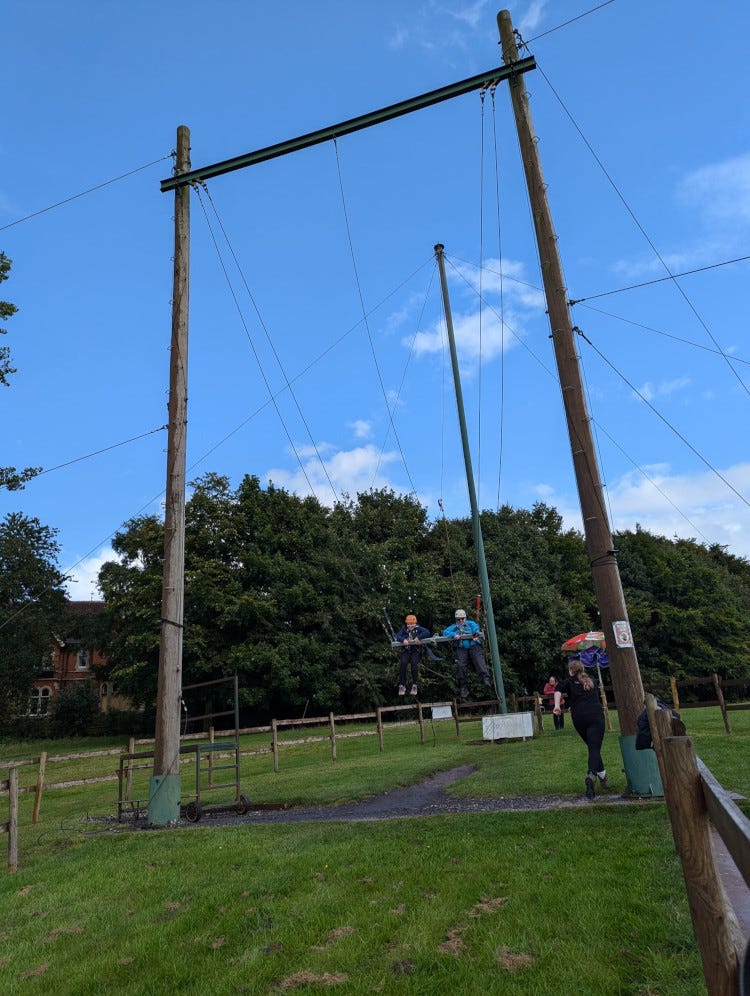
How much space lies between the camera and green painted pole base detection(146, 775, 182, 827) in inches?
416

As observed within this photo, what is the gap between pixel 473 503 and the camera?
1752cm

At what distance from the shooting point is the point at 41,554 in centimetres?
4862

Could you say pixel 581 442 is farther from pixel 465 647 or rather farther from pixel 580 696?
pixel 465 647

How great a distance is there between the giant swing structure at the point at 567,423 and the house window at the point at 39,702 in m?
48.3

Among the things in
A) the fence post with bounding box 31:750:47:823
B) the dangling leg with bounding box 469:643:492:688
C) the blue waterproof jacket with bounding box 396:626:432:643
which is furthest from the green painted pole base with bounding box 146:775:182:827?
the dangling leg with bounding box 469:643:492:688

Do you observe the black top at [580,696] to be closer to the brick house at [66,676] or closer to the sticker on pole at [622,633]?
the sticker on pole at [622,633]

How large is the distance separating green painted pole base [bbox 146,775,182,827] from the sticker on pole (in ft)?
22.9

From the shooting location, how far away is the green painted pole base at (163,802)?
34.6ft

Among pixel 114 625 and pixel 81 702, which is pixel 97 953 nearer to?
pixel 114 625

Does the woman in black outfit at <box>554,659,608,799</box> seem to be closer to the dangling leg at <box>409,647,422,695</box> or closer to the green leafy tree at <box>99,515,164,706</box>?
the dangling leg at <box>409,647,422,695</box>

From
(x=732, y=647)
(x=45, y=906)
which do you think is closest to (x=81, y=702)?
(x=732, y=647)

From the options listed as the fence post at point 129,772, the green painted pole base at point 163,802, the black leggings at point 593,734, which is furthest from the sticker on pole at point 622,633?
the fence post at point 129,772

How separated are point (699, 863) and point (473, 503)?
49.2ft

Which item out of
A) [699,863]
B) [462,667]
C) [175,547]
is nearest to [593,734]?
[462,667]
